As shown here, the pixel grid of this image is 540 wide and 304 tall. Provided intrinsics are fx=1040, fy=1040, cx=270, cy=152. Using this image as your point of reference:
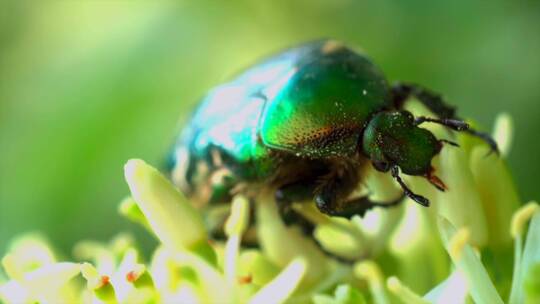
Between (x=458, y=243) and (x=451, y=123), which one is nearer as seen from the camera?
(x=458, y=243)

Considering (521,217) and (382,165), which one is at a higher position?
(382,165)

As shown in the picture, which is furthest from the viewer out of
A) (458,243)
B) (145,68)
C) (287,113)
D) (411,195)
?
(145,68)

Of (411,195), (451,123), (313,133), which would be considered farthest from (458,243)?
(313,133)

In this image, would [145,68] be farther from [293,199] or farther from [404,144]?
[404,144]

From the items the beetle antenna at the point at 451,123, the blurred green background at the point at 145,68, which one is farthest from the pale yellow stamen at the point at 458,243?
the blurred green background at the point at 145,68

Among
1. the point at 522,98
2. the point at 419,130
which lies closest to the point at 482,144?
the point at 419,130

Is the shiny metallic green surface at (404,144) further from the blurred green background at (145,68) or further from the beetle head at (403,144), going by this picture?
the blurred green background at (145,68)

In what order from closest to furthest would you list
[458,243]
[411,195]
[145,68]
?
1. [458,243]
2. [411,195]
3. [145,68]

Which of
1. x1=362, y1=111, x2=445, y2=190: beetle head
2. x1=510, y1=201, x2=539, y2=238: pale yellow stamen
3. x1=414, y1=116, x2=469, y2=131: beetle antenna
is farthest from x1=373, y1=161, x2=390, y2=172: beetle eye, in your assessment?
x1=510, y1=201, x2=539, y2=238: pale yellow stamen
